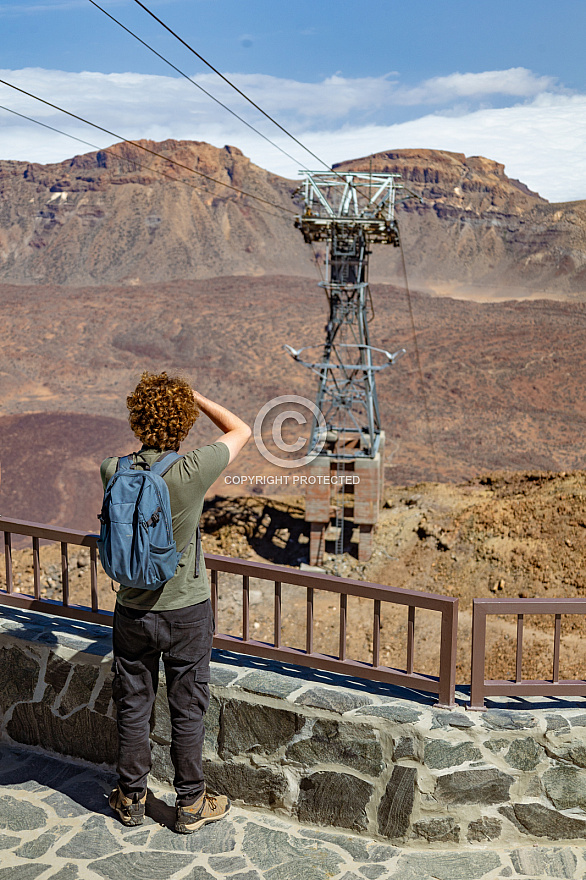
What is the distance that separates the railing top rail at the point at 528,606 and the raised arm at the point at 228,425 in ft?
3.99

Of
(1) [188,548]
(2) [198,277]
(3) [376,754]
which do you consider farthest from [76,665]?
(2) [198,277]

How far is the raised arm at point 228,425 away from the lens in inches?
130

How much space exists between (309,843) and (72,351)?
44022 millimetres

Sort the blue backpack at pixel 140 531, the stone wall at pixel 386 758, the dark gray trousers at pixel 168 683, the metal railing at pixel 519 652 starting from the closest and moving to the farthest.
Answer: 1. the blue backpack at pixel 140 531
2. the dark gray trousers at pixel 168 683
3. the stone wall at pixel 386 758
4. the metal railing at pixel 519 652

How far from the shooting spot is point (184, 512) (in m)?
3.13

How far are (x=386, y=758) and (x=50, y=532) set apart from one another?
204 centimetres

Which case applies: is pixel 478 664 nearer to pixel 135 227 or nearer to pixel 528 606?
pixel 528 606

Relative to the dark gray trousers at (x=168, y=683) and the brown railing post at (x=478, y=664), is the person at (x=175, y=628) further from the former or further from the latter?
the brown railing post at (x=478, y=664)

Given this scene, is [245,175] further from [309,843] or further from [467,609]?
[309,843]

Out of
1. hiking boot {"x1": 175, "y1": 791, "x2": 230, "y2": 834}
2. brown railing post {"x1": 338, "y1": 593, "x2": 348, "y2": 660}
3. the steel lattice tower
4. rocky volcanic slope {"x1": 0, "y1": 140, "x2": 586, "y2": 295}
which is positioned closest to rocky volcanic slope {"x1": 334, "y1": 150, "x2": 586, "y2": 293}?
rocky volcanic slope {"x1": 0, "y1": 140, "x2": 586, "y2": 295}

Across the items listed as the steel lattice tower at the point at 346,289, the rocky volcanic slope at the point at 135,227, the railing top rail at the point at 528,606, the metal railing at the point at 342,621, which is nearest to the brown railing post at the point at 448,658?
the metal railing at the point at 342,621

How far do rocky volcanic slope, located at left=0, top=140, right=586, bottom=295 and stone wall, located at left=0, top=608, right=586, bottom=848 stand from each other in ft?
216

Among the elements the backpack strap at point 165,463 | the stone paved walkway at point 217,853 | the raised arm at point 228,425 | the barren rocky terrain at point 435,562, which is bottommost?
the barren rocky terrain at point 435,562
